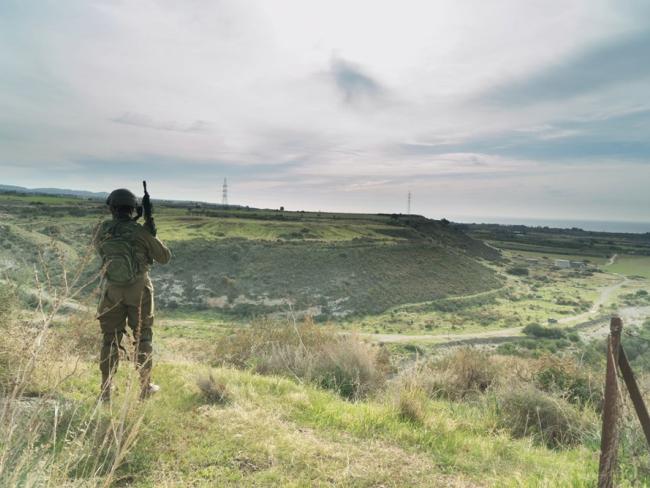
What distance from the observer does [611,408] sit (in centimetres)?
231

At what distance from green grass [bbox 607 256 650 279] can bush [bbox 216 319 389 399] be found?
101678mm

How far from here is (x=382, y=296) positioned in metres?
52.6

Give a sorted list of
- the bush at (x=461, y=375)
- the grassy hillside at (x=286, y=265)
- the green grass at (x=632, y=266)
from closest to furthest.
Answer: the bush at (x=461, y=375) < the grassy hillside at (x=286, y=265) < the green grass at (x=632, y=266)

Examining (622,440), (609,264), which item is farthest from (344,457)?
(609,264)

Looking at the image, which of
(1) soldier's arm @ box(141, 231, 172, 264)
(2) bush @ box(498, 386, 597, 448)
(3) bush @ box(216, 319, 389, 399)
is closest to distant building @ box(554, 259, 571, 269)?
(3) bush @ box(216, 319, 389, 399)

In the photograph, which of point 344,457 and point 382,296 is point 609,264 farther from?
point 344,457

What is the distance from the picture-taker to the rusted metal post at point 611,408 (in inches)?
89.2

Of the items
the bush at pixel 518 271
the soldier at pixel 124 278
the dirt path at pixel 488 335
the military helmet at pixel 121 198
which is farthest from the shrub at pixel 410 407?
the bush at pixel 518 271

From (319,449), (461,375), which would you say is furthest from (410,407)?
(461,375)

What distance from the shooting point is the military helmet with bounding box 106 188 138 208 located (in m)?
4.37

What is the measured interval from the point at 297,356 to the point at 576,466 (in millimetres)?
4255

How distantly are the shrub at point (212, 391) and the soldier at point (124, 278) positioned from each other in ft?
1.65

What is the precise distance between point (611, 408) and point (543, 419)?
3.13 m

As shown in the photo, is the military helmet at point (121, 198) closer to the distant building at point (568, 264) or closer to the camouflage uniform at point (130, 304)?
the camouflage uniform at point (130, 304)
